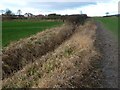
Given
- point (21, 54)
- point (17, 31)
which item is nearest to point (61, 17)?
point (17, 31)

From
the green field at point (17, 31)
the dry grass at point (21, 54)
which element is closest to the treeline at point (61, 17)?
the green field at point (17, 31)

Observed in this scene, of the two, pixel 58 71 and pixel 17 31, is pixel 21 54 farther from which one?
pixel 17 31

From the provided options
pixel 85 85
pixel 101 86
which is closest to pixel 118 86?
pixel 101 86

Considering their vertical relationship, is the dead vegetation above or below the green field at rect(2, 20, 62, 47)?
below

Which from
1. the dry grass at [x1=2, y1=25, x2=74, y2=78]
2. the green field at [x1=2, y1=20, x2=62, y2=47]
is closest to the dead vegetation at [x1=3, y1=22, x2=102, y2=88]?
the dry grass at [x1=2, y1=25, x2=74, y2=78]

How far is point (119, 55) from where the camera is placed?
60.4 ft

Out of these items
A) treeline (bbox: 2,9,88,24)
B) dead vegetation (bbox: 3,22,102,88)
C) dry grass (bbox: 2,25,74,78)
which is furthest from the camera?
treeline (bbox: 2,9,88,24)

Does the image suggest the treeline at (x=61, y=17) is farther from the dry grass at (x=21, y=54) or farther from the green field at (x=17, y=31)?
the dry grass at (x=21, y=54)

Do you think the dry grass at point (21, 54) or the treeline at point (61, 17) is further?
the treeline at point (61, 17)

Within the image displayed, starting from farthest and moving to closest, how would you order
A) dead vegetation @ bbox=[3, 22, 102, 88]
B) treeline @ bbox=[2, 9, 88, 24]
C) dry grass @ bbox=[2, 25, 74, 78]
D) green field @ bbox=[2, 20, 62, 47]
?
1. treeline @ bbox=[2, 9, 88, 24]
2. green field @ bbox=[2, 20, 62, 47]
3. dry grass @ bbox=[2, 25, 74, 78]
4. dead vegetation @ bbox=[3, 22, 102, 88]

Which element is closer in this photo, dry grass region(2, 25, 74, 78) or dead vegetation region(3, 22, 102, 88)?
dead vegetation region(3, 22, 102, 88)

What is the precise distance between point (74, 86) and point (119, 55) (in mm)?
8728

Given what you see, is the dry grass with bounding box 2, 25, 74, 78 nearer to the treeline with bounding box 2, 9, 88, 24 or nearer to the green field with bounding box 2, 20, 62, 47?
the green field with bounding box 2, 20, 62, 47

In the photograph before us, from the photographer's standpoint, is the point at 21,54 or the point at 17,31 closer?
the point at 21,54
